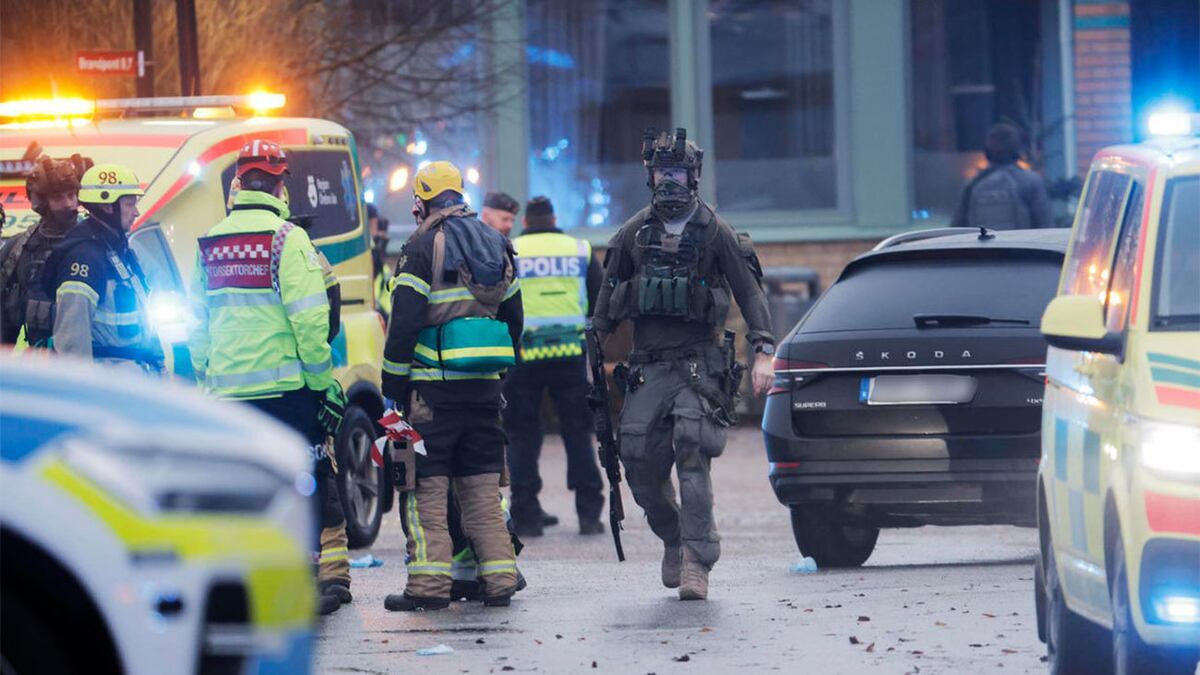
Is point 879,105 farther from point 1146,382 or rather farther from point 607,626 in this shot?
point 1146,382

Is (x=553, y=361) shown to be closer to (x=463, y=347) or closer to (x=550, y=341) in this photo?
(x=550, y=341)

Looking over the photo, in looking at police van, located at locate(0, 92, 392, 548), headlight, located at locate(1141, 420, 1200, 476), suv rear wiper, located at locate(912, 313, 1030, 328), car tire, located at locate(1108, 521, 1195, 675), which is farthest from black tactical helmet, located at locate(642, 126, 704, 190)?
headlight, located at locate(1141, 420, 1200, 476)

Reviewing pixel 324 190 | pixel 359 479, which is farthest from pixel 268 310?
pixel 324 190

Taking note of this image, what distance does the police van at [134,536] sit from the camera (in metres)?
4.15

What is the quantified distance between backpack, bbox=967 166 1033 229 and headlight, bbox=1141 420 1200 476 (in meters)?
9.78

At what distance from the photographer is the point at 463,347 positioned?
9688 mm

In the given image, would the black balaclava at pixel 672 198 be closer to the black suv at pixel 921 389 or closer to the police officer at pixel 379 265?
the black suv at pixel 921 389

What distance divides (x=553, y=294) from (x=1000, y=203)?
3571 millimetres

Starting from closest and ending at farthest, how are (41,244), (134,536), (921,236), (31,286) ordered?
1. (134,536)
2. (31,286)
3. (41,244)
4. (921,236)

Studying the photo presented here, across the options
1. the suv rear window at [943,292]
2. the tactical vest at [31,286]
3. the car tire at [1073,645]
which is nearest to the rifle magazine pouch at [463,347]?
the tactical vest at [31,286]

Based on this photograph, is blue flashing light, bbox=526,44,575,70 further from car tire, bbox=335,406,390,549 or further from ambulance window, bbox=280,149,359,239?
car tire, bbox=335,406,390,549

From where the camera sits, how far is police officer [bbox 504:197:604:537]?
13617 mm

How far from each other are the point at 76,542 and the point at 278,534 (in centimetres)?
40

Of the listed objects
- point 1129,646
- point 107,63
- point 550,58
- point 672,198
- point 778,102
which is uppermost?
point 550,58
